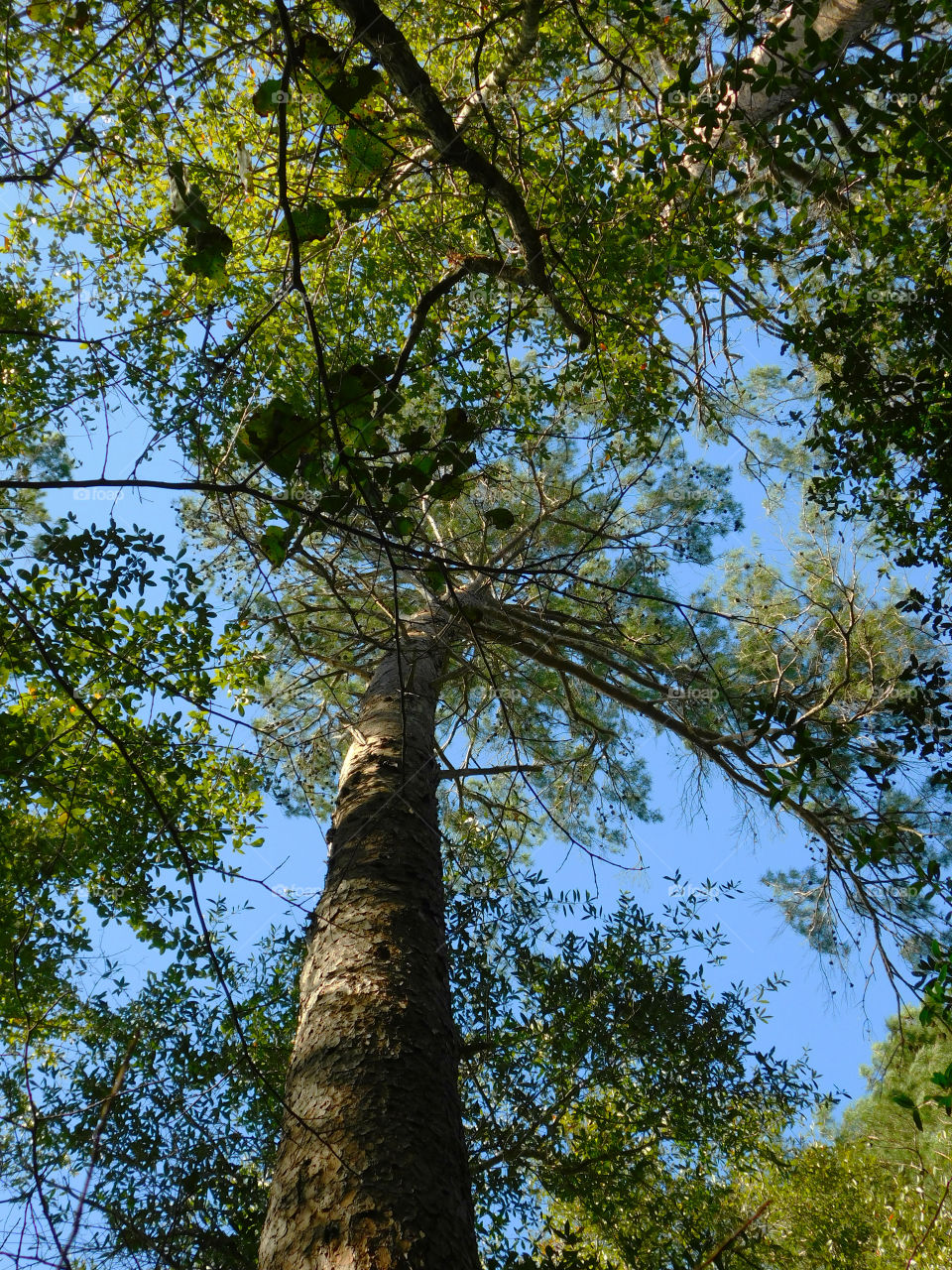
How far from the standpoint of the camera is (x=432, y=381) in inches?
164

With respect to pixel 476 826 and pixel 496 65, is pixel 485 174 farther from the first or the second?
pixel 476 826

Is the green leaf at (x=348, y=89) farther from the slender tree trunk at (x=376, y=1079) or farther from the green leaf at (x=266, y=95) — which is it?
the slender tree trunk at (x=376, y=1079)

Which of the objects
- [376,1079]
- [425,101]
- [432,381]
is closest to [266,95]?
[425,101]

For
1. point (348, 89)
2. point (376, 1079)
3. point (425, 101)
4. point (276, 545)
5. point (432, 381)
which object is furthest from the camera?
point (432, 381)

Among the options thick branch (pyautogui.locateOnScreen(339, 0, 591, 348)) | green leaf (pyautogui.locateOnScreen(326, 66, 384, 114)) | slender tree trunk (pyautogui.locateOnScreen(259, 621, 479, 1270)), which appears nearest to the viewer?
slender tree trunk (pyautogui.locateOnScreen(259, 621, 479, 1270))

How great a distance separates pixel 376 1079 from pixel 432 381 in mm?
3305

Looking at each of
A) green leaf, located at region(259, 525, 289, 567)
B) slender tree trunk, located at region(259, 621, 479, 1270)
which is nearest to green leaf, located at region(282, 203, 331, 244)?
green leaf, located at region(259, 525, 289, 567)

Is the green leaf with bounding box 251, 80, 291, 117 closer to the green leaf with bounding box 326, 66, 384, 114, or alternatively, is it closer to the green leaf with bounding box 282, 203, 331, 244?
the green leaf with bounding box 326, 66, 384, 114

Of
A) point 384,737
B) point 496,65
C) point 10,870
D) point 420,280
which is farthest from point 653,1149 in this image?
point 496,65

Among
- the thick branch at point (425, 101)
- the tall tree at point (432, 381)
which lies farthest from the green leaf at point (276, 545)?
the thick branch at point (425, 101)

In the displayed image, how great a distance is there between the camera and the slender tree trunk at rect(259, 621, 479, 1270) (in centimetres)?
144

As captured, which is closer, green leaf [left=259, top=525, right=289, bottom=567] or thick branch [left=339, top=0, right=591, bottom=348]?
green leaf [left=259, top=525, right=289, bottom=567]

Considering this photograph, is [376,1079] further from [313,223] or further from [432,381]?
[432,381]

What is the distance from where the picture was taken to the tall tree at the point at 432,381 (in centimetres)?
155
